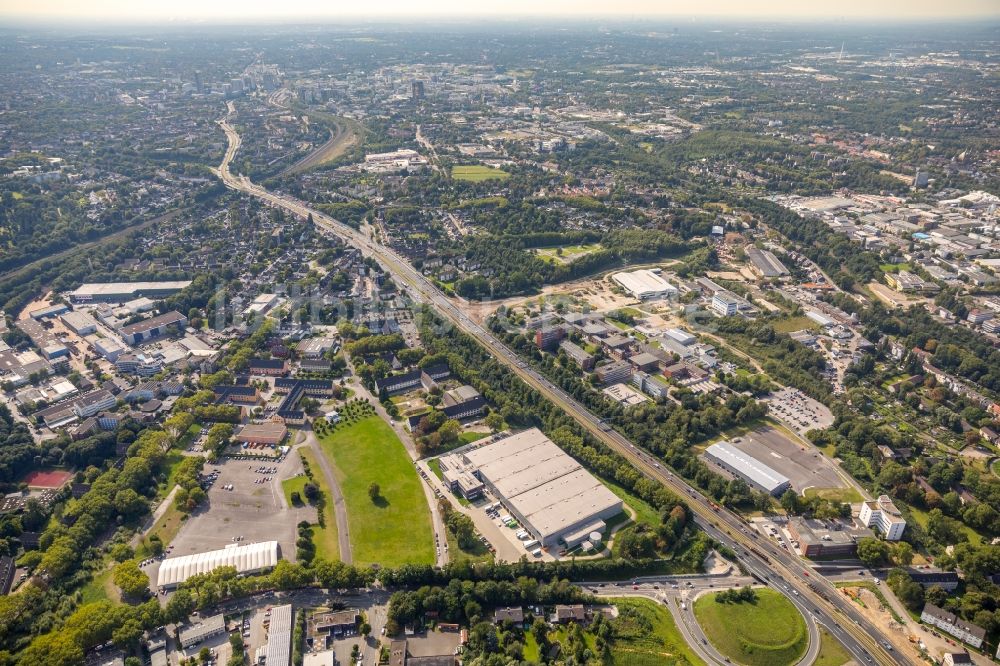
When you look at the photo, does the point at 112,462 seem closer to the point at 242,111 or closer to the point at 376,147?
the point at 376,147

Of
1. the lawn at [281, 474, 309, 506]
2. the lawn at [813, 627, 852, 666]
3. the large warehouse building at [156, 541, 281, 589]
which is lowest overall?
the lawn at [813, 627, 852, 666]

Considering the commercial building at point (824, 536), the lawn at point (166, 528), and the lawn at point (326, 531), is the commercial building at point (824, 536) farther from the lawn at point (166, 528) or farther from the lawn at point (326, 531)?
the lawn at point (166, 528)

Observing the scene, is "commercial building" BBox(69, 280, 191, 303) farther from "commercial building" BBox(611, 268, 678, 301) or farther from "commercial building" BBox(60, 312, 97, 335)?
"commercial building" BBox(611, 268, 678, 301)

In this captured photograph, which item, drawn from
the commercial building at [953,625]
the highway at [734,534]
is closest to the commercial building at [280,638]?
the highway at [734,534]

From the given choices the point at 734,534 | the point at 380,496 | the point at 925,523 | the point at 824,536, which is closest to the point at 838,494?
the point at 925,523

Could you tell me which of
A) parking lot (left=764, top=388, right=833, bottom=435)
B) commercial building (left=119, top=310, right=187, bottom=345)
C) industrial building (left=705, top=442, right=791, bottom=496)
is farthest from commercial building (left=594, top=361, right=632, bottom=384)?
commercial building (left=119, top=310, right=187, bottom=345)

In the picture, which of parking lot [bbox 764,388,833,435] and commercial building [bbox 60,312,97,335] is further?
commercial building [bbox 60,312,97,335]

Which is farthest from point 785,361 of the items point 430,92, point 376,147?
point 430,92
